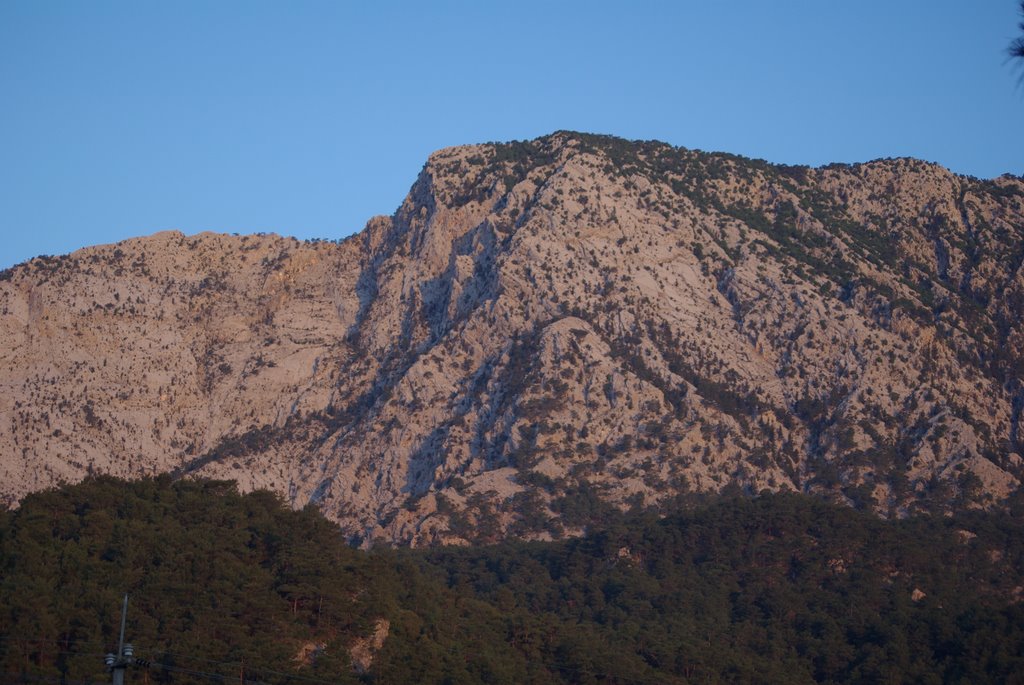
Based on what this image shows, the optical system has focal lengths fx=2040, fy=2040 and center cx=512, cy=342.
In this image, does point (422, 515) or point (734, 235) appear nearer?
point (422, 515)

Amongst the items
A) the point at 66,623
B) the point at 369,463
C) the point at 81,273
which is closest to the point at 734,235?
the point at 369,463

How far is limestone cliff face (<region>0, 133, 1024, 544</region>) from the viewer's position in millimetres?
157125

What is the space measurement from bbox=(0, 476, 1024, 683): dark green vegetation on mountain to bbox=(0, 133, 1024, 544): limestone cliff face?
27.1 ft

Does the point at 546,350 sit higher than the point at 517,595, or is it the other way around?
the point at 546,350

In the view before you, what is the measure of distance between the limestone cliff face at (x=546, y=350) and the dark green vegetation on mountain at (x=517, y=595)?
8248 mm

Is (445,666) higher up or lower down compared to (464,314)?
lower down

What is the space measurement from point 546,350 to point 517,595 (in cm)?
3076

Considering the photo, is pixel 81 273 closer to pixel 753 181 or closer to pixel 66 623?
pixel 753 181

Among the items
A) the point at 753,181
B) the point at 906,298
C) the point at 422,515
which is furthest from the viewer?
the point at 753,181

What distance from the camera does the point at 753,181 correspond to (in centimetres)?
19775

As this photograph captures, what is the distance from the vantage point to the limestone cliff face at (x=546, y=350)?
157 meters

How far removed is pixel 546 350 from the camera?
161 m

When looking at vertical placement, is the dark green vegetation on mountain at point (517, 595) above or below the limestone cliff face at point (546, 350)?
below

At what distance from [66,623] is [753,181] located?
11569 centimetres
